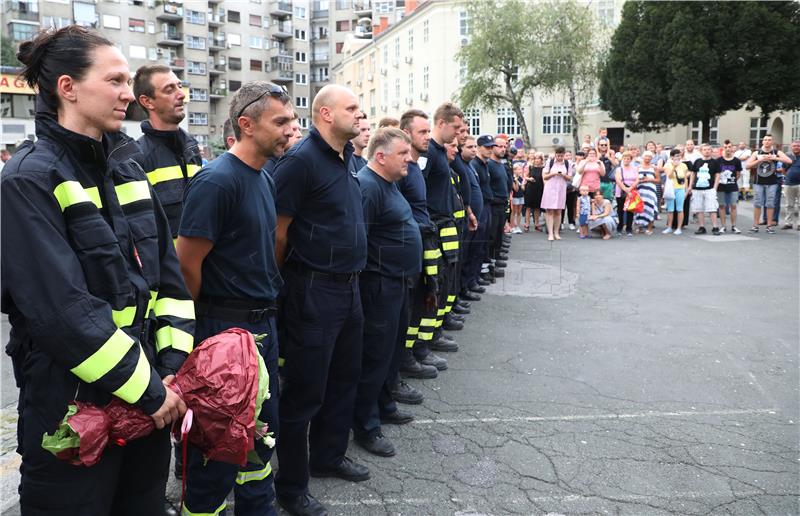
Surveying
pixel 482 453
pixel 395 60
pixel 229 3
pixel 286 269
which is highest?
pixel 229 3

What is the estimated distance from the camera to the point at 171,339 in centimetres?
244

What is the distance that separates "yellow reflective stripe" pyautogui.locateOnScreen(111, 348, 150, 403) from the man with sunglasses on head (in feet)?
2.93

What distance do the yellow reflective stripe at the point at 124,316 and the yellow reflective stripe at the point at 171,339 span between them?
186 millimetres

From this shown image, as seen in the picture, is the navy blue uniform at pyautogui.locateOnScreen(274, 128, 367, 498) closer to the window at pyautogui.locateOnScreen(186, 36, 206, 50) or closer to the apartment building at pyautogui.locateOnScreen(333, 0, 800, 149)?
the apartment building at pyautogui.locateOnScreen(333, 0, 800, 149)

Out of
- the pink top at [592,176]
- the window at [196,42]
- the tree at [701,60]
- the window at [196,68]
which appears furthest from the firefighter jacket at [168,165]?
the window at [196,68]

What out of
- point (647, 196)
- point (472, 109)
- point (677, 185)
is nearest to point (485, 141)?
point (647, 196)

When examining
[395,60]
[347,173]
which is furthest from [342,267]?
[395,60]

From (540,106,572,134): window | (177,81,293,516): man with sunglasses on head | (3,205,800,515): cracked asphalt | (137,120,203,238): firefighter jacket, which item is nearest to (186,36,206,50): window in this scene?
(540,106,572,134): window

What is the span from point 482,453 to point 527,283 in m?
6.48

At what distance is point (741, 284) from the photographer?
33.2 feet

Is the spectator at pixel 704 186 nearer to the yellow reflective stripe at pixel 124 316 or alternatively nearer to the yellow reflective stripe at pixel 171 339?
the yellow reflective stripe at pixel 171 339

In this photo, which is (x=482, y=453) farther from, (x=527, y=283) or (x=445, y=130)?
(x=527, y=283)

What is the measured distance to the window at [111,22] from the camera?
6519 cm

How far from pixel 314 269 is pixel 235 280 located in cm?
62
